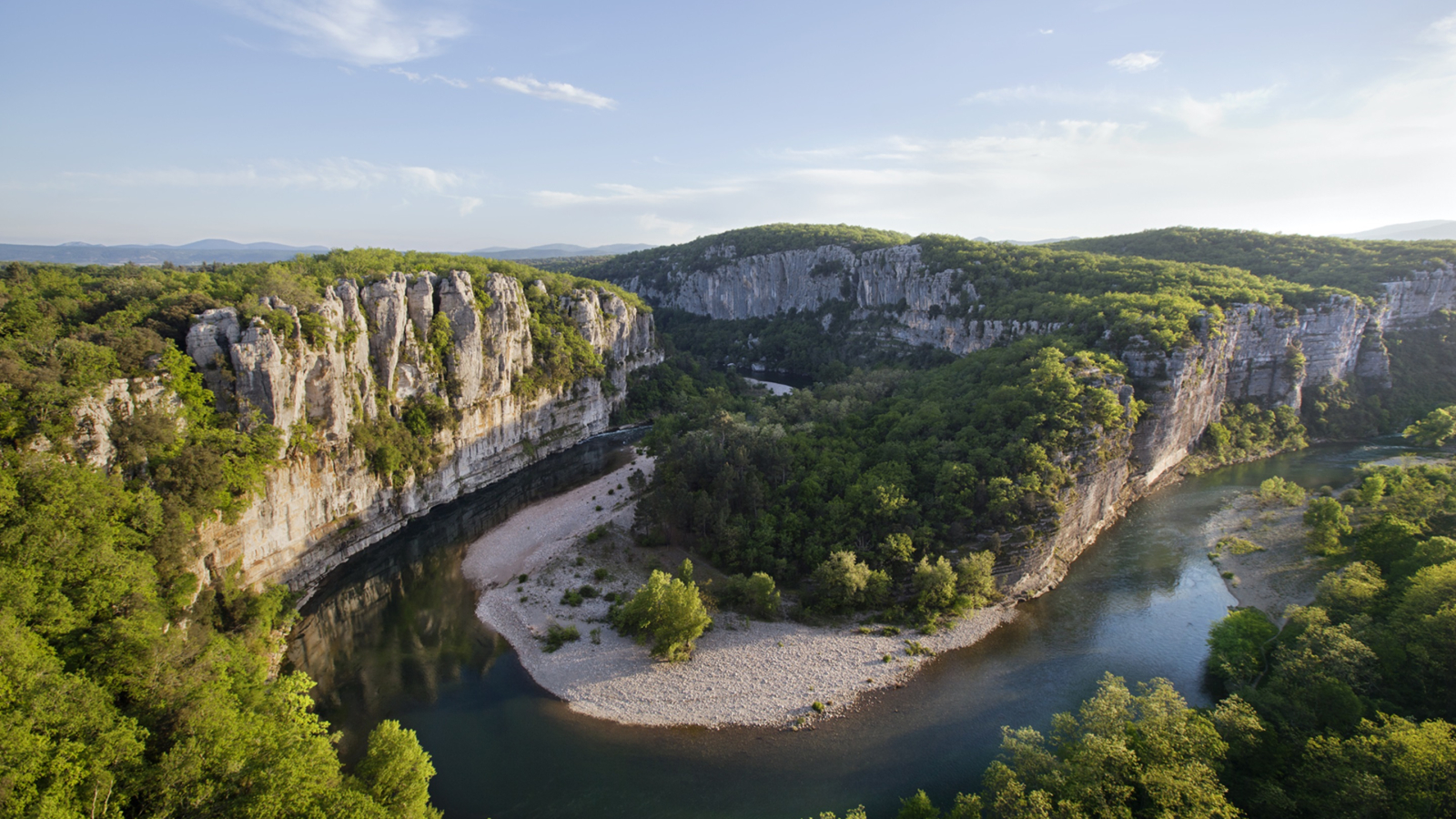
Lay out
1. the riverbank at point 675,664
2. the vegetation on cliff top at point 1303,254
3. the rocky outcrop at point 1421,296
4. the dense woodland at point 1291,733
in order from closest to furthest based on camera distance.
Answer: the dense woodland at point 1291,733 < the riverbank at point 675,664 < the rocky outcrop at point 1421,296 < the vegetation on cliff top at point 1303,254

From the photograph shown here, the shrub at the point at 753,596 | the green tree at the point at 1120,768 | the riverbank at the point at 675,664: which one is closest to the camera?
the green tree at the point at 1120,768

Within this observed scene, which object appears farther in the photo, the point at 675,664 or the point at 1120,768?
the point at 675,664

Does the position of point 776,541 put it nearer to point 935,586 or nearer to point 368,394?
point 935,586

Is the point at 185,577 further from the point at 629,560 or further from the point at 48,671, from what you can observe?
the point at 629,560

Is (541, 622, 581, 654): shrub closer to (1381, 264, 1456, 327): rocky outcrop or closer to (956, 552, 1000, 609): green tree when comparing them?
(956, 552, 1000, 609): green tree

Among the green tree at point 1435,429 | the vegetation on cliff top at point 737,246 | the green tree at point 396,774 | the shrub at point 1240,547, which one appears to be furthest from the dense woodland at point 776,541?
the vegetation on cliff top at point 737,246

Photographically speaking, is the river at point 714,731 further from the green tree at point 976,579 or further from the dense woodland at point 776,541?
the dense woodland at point 776,541

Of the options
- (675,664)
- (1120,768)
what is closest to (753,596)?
(675,664)
